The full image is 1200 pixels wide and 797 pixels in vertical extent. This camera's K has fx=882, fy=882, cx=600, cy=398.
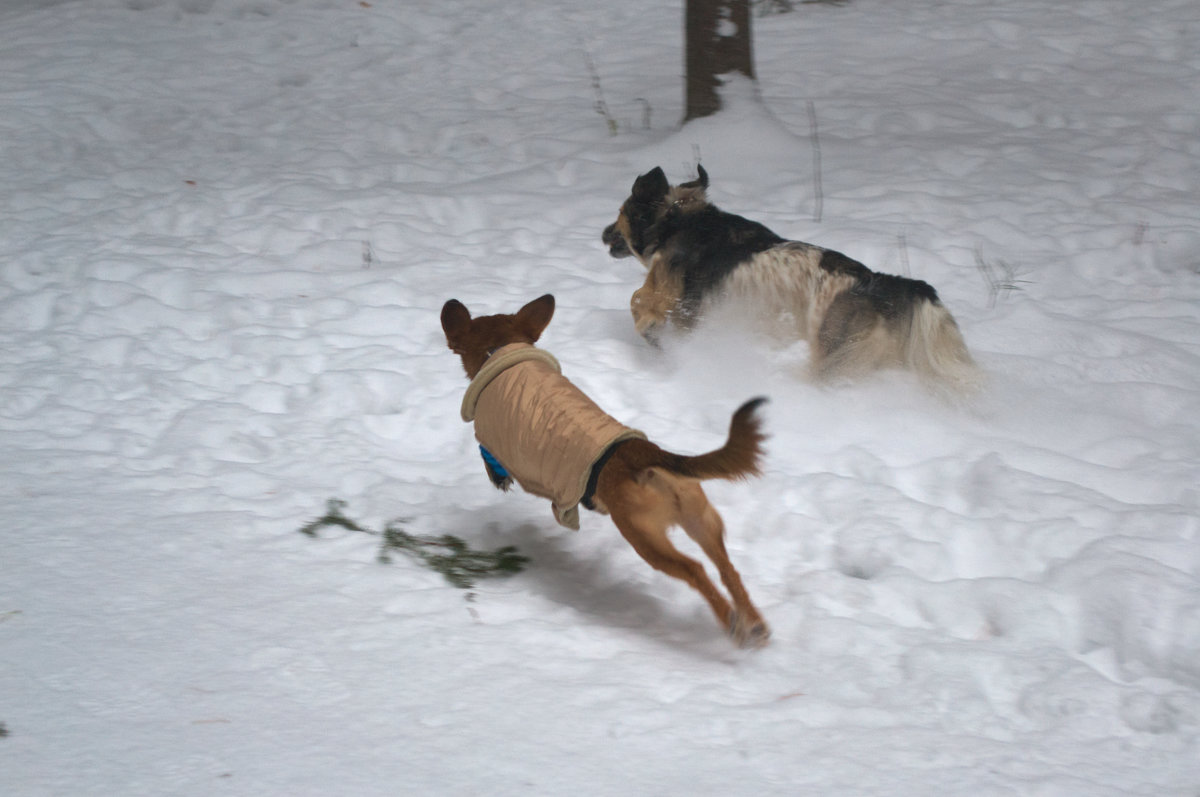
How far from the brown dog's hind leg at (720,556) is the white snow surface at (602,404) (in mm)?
96

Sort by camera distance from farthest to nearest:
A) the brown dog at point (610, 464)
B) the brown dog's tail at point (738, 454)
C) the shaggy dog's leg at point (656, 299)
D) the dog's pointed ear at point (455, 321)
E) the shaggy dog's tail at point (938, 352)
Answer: the shaggy dog's leg at point (656, 299) < the shaggy dog's tail at point (938, 352) < the dog's pointed ear at point (455, 321) < the brown dog at point (610, 464) < the brown dog's tail at point (738, 454)

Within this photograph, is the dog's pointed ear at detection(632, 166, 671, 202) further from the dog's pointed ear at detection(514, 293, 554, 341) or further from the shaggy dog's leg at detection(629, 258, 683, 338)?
the dog's pointed ear at detection(514, 293, 554, 341)

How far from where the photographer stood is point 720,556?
2.92 metres

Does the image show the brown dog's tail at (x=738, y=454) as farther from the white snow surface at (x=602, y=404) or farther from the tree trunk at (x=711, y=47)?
the tree trunk at (x=711, y=47)

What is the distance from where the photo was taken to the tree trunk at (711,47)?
7641 millimetres

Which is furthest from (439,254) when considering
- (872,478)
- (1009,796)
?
(1009,796)

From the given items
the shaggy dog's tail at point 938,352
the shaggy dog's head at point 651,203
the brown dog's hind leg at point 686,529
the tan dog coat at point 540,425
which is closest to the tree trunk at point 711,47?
the shaggy dog's head at point 651,203

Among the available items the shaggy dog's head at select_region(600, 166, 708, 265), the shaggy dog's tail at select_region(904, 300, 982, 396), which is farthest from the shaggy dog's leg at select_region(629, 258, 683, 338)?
the shaggy dog's tail at select_region(904, 300, 982, 396)

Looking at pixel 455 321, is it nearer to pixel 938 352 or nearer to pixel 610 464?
pixel 610 464

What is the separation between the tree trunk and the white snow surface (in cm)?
21

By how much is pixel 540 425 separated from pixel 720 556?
796mm

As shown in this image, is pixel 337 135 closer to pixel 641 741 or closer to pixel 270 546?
pixel 270 546

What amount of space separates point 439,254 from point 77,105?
4.67m

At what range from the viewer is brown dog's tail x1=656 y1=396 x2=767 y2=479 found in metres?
2.76
